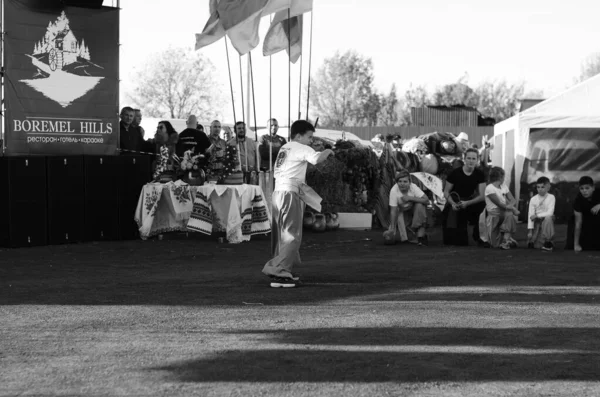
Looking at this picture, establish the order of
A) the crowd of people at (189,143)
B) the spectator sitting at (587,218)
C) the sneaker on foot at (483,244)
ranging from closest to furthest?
the spectator sitting at (587,218) < the sneaker on foot at (483,244) < the crowd of people at (189,143)

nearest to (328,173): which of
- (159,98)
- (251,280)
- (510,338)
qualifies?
A: (251,280)

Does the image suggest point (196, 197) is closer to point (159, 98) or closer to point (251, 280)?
point (251, 280)

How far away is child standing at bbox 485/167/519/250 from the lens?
16.4m

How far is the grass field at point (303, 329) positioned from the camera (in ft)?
19.2

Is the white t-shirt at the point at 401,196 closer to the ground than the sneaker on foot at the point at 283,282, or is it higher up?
higher up

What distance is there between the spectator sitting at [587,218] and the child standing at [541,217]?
45 centimetres

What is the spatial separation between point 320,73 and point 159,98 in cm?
2310

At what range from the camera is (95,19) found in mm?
17156

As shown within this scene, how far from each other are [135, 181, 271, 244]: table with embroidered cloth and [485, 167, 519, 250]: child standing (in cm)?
371

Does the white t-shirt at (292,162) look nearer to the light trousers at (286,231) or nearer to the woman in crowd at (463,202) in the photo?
the light trousers at (286,231)

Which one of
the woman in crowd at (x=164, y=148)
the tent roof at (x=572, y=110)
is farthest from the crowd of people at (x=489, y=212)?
the tent roof at (x=572, y=110)

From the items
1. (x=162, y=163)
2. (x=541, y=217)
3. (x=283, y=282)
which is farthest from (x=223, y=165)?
(x=283, y=282)

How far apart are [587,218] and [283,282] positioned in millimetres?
7017

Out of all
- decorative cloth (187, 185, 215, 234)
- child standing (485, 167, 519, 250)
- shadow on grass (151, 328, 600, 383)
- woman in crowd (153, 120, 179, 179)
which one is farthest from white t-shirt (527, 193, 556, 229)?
shadow on grass (151, 328, 600, 383)
